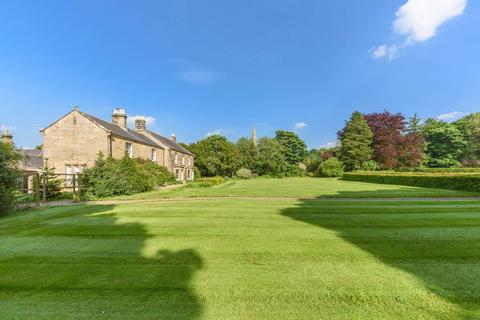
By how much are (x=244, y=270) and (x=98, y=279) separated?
7.62 feet

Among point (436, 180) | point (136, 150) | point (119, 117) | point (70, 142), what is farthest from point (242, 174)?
point (436, 180)

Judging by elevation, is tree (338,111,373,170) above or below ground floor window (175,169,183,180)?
above

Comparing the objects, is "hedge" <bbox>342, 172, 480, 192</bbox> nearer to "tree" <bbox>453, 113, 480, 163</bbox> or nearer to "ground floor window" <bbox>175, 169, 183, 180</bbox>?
"ground floor window" <bbox>175, 169, 183, 180</bbox>

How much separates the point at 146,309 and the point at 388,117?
53932 millimetres

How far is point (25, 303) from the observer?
3090 mm

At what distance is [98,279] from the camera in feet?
12.2

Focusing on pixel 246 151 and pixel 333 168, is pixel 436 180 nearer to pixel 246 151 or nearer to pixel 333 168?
pixel 333 168

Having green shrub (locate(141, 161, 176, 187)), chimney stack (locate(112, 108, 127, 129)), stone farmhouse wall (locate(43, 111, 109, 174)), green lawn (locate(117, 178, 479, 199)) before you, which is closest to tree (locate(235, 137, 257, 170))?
green shrub (locate(141, 161, 176, 187))

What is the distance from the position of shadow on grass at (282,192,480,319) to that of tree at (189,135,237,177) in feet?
126

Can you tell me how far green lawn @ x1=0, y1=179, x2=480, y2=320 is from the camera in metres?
2.91

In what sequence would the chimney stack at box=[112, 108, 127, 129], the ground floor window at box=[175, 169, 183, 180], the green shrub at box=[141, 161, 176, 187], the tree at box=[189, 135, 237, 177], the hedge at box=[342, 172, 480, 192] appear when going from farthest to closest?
the tree at box=[189, 135, 237, 177] < the ground floor window at box=[175, 169, 183, 180] < the chimney stack at box=[112, 108, 127, 129] < the green shrub at box=[141, 161, 176, 187] < the hedge at box=[342, 172, 480, 192]

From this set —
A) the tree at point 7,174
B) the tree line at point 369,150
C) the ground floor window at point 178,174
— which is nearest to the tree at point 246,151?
the tree line at point 369,150

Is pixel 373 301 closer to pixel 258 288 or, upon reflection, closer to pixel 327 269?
pixel 327 269

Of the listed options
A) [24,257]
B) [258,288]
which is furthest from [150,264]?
[24,257]
